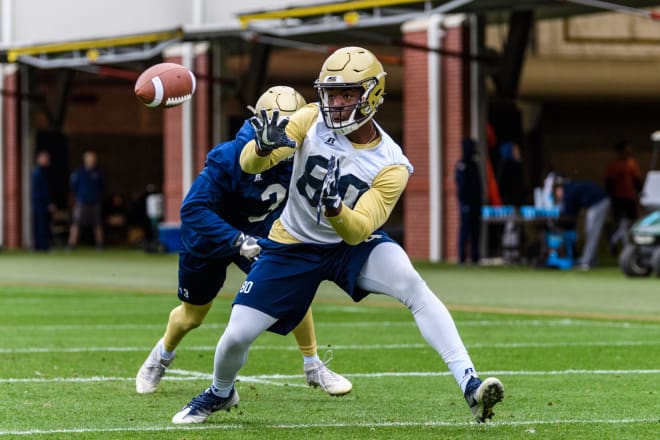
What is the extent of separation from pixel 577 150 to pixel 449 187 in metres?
14.5

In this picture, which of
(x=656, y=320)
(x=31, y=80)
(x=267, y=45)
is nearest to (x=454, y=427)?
(x=656, y=320)

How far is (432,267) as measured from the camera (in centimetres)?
2458

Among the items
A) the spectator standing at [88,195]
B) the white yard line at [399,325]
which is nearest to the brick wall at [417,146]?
the spectator standing at [88,195]

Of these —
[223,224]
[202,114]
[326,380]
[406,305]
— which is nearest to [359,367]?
[326,380]

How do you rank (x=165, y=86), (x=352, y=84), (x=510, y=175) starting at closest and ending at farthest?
(x=352, y=84), (x=165, y=86), (x=510, y=175)

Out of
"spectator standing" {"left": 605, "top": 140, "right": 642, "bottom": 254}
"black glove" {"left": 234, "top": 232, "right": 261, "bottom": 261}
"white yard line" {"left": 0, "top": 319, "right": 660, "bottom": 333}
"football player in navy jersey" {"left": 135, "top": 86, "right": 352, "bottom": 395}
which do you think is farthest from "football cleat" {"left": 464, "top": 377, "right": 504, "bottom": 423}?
"spectator standing" {"left": 605, "top": 140, "right": 642, "bottom": 254}

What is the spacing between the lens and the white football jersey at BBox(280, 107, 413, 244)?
7.70 m

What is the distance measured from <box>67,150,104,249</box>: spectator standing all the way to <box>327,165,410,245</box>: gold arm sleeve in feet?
83.1

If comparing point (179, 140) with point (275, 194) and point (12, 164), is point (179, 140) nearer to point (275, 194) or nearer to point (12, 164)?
point (12, 164)

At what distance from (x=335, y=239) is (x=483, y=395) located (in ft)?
3.85

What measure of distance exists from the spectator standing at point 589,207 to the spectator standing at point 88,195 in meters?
11.8

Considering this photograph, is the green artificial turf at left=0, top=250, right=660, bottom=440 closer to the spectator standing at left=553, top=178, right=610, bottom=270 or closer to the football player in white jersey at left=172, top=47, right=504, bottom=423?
the football player in white jersey at left=172, top=47, right=504, bottom=423

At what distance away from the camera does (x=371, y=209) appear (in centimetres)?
750

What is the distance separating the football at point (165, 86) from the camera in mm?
8664
